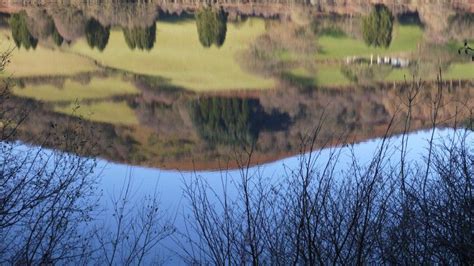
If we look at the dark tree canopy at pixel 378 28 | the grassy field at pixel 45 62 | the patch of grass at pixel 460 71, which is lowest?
the grassy field at pixel 45 62

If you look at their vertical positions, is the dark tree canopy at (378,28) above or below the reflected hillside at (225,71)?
above

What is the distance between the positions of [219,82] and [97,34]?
31.2 feet

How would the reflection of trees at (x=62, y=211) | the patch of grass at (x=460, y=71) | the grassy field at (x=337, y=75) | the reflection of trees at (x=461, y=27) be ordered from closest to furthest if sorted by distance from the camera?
the reflection of trees at (x=62, y=211) < the patch of grass at (x=460, y=71) < the grassy field at (x=337, y=75) < the reflection of trees at (x=461, y=27)

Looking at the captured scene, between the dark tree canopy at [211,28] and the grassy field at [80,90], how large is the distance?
6.92m

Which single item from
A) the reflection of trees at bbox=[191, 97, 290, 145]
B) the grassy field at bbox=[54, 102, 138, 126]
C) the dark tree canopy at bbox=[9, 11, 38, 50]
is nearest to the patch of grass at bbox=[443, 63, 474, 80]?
the reflection of trees at bbox=[191, 97, 290, 145]

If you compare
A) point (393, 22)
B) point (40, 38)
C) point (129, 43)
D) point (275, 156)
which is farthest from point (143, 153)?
point (393, 22)

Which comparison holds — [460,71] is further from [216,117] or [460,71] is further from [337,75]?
[216,117]

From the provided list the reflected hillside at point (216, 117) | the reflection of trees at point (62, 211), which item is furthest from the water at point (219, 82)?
the reflection of trees at point (62, 211)

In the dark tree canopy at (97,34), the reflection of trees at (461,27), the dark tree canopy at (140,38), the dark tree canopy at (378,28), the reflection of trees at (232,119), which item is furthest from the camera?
the dark tree canopy at (97,34)

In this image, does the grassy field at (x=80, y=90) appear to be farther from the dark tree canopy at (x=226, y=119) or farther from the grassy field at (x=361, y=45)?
the grassy field at (x=361, y=45)

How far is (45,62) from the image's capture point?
88.5ft

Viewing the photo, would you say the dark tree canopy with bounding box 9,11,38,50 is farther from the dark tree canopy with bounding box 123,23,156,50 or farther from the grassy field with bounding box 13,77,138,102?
the grassy field with bounding box 13,77,138,102

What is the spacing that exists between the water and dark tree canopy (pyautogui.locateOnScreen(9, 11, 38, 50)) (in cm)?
9

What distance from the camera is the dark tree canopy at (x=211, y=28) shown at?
30906mm
